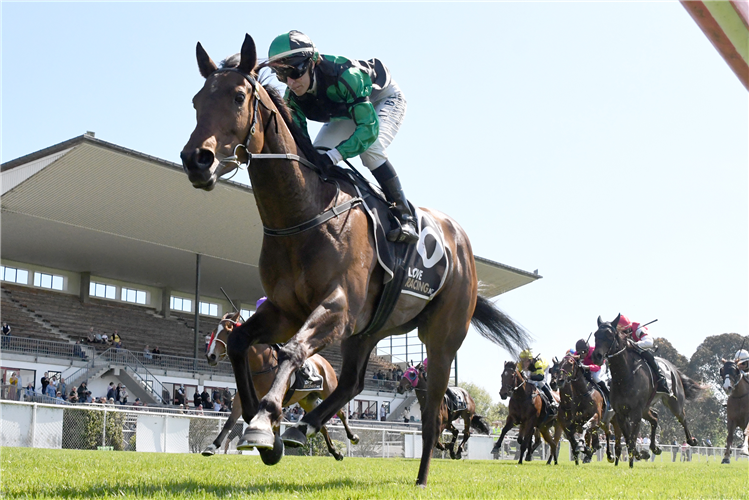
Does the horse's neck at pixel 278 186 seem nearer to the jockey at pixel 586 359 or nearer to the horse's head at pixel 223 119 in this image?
the horse's head at pixel 223 119

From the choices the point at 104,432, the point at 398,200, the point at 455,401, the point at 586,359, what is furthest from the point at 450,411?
the point at 398,200

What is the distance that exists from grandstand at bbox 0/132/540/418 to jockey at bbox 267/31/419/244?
70.8 ft

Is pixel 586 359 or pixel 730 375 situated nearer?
pixel 586 359

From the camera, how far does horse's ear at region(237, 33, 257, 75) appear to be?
4.50 m

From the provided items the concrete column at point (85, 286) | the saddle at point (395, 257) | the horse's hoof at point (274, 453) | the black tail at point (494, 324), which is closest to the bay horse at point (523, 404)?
the black tail at point (494, 324)

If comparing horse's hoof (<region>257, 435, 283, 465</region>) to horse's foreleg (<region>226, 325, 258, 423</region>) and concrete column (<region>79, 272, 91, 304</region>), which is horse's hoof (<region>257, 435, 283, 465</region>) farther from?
concrete column (<region>79, 272, 91, 304</region>)

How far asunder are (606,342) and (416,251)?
8.06m

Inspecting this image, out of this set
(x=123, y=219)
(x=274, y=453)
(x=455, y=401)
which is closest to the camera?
(x=274, y=453)

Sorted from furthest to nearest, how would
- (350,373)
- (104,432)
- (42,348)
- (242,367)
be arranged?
(42,348) < (104,432) < (350,373) < (242,367)

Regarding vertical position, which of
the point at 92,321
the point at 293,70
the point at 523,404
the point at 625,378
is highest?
the point at 92,321

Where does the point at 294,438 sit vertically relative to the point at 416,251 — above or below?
below

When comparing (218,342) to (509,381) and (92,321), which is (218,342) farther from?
(92,321)

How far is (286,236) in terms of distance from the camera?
4645 millimetres

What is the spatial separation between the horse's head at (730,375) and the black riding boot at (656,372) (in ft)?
12.6
